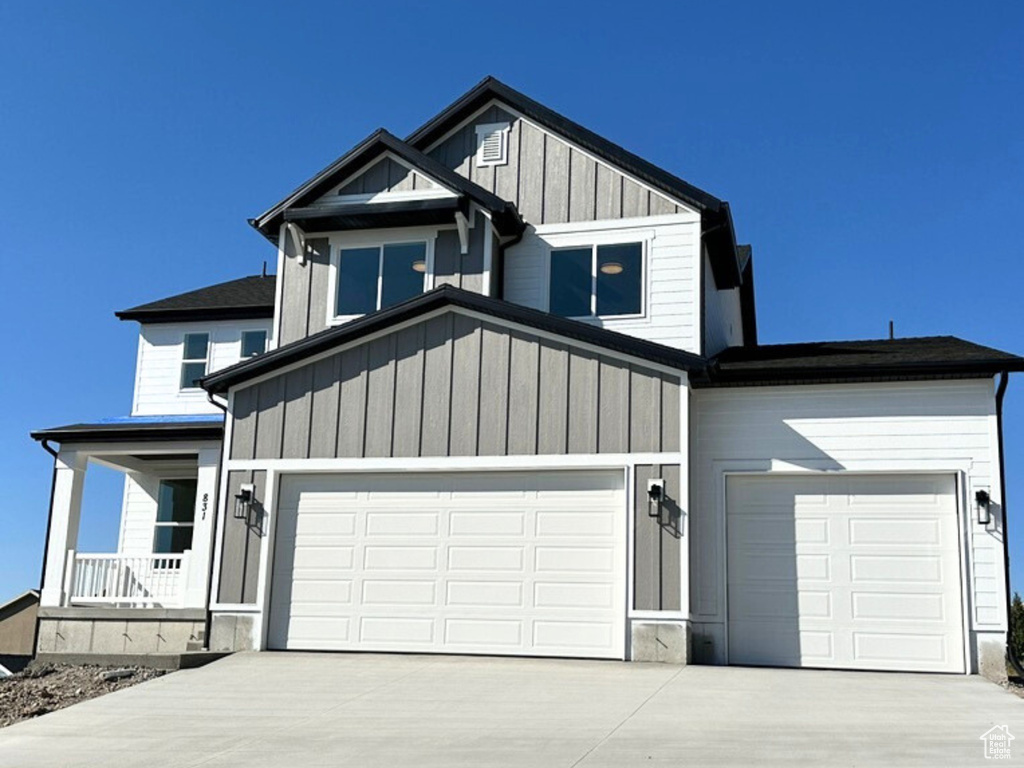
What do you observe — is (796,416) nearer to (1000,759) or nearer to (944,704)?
(944,704)

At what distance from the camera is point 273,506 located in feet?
49.8

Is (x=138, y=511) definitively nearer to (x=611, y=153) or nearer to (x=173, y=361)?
(x=173, y=361)

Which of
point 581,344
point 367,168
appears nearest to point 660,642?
point 581,344

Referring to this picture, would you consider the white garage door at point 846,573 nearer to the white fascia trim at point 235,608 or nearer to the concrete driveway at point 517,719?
the concrete driveway at point 517,719

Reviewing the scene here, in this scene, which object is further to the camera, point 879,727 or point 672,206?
point 672,206

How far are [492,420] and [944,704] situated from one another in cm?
641

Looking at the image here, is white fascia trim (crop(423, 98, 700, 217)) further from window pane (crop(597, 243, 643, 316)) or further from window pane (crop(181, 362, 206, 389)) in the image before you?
window pane (crop(181, 362, 206, 389))

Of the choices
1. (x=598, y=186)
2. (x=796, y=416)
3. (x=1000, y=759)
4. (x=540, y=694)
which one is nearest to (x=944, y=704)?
(x=1000, y=759)

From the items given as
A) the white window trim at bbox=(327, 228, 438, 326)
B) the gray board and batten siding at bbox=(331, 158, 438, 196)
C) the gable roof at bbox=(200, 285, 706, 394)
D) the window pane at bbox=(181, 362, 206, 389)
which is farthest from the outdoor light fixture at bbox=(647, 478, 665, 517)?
the window pane at bbox=(181, 362, 206, 389)

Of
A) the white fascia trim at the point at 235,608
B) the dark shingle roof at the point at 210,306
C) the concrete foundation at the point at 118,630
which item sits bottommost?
the concrete foundation at the point at 118,630

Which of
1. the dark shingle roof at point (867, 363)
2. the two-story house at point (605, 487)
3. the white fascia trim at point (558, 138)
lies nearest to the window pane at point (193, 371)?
the two-story house at point (605, 487)

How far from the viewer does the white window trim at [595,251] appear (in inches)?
650

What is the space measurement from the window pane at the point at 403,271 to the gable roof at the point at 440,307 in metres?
1.97

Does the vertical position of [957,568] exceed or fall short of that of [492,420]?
it falls short
